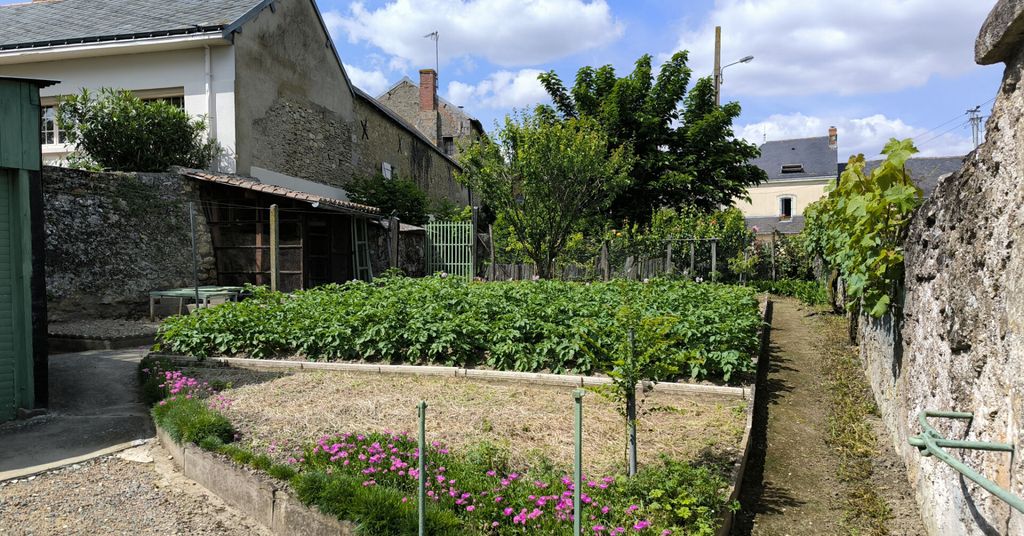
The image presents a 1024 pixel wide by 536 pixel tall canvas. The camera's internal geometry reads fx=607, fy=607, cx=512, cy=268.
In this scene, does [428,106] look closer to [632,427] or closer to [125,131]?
[125,131]

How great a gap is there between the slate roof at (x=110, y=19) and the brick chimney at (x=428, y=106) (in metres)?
17.9

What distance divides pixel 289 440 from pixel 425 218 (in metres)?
Result: 16.2

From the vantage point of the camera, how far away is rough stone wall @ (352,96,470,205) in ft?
69.7

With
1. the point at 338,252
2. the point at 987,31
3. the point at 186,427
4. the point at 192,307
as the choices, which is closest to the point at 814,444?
the point at 987,31

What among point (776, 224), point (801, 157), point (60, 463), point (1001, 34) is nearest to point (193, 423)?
point (60, 463)

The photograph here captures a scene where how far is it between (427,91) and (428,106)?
0.86m

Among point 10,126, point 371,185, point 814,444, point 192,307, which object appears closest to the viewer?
point 814,444

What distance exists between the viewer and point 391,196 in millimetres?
19781

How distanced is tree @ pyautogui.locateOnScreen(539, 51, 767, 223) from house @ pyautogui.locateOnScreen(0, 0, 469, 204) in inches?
337

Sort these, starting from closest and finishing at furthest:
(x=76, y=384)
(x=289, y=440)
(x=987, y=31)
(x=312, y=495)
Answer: (x=987, y=31) → (x=312, y=495) → (x=289, y=440) → (x=76, y=384)

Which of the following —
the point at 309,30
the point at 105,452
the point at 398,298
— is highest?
the point at 309,30

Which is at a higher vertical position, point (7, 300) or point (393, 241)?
point (393, 241)

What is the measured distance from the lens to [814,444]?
4941 millimetres

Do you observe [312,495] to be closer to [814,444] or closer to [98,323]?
[814,444]
